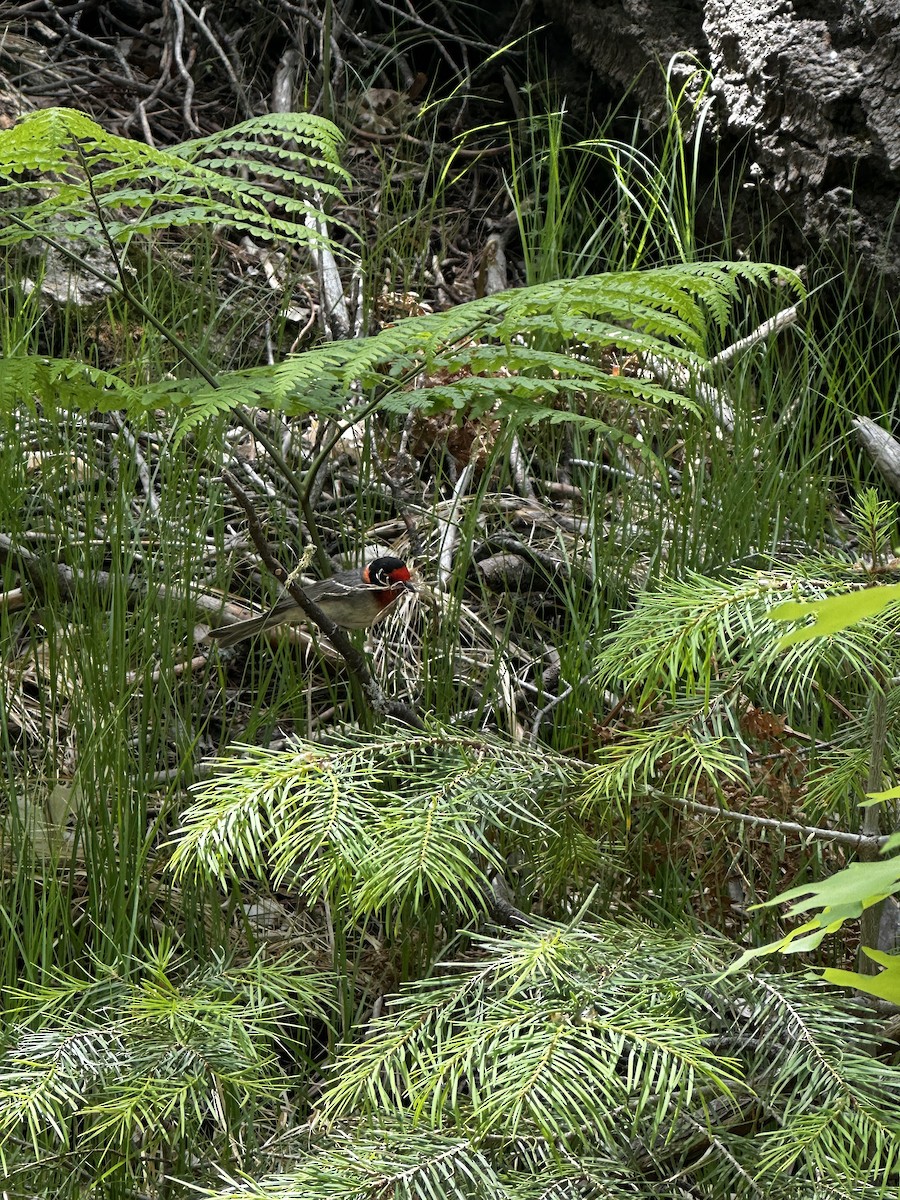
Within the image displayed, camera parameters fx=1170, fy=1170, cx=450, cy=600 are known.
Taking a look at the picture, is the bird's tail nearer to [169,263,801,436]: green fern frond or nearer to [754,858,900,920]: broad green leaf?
[169,263,801,436]: green fern frond

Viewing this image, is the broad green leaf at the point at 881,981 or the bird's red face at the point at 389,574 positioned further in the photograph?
the bird's red face at the point at 389,574

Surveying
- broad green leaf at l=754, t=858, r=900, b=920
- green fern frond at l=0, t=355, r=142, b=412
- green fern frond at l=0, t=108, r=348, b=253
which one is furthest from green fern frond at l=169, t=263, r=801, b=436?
broad green leaf at l=754, t=858, r=900, b=920

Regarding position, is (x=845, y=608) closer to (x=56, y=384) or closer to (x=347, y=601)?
(x=56, y=384)

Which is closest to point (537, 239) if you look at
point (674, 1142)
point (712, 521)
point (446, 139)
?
point (446, 139)

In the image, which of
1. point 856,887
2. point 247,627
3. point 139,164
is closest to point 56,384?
point 139,164

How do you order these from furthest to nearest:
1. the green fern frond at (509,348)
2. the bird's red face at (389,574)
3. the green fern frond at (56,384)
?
the bird's red face at (389,574) → the green fern frond at (56,384) → the green fern frond at (509,348)

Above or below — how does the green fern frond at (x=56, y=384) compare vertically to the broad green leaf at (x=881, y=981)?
above

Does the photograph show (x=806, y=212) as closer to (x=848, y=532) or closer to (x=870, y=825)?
(x=848, y=532)

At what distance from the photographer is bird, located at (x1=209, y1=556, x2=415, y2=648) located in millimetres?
2645

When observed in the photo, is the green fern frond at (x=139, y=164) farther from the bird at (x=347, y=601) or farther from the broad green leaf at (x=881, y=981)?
the broad green leaf at (x=881, y=981)

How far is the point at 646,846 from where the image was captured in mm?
2158

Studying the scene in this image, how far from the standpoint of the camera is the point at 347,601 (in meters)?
2.70

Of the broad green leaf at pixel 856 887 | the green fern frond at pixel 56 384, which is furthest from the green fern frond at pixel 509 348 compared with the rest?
the broad green leaf at pixel 856 887

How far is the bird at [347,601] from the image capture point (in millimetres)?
2645
